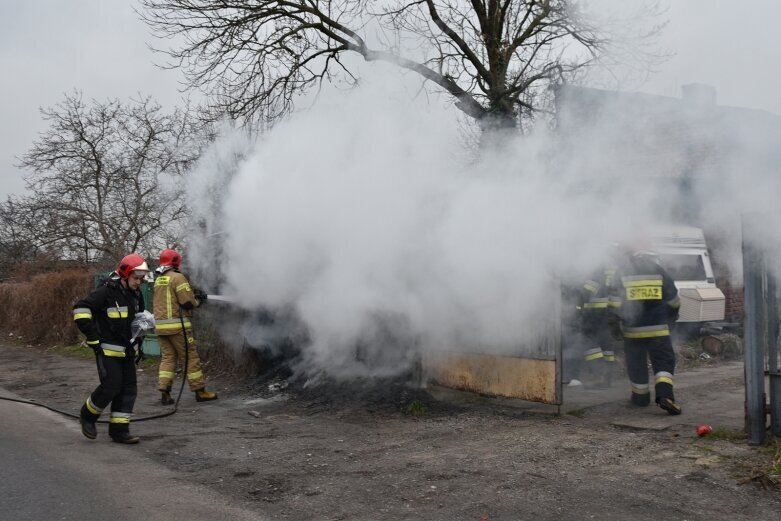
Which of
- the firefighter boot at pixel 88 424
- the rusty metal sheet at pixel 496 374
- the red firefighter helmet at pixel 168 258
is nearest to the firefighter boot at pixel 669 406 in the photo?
the rusty metal sheet at pixel 496 374

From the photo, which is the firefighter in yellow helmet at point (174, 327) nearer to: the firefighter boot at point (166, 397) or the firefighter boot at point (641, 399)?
the firefighter boot at point (166, 397)

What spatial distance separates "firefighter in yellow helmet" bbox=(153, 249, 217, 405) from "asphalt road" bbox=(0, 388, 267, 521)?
188cm

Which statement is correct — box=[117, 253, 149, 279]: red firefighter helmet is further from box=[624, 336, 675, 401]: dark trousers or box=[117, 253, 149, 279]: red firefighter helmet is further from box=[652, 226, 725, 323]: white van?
box=[652, 226, 725, 323]: white van

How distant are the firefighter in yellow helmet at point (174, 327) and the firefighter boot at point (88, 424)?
6.52ft

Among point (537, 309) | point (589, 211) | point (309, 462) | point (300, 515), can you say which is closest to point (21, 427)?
point (309, 462)

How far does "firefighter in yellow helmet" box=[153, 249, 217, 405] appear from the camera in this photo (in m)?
8.25

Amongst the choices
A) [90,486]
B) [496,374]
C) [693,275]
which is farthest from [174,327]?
[693,275]

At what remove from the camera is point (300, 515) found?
13.4 ft

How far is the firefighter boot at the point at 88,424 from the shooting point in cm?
614

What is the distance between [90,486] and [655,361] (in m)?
5.30

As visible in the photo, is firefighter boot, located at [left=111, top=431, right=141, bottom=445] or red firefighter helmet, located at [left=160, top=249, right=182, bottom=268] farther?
red firefighter helmet, located at [left=160, top=249, right=182, bottom=268]

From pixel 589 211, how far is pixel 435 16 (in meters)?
6.17

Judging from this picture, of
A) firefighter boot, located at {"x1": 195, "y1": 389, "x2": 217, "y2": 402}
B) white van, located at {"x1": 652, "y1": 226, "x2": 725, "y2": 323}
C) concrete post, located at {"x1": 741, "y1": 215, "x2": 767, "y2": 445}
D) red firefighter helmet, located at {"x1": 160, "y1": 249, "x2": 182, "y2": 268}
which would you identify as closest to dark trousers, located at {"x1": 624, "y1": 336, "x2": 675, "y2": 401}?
concrete post, located at {"x1": 741, "y1": 215, "x2": 767, "y2": 445}

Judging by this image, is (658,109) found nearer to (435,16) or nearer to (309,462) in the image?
(309,462)
